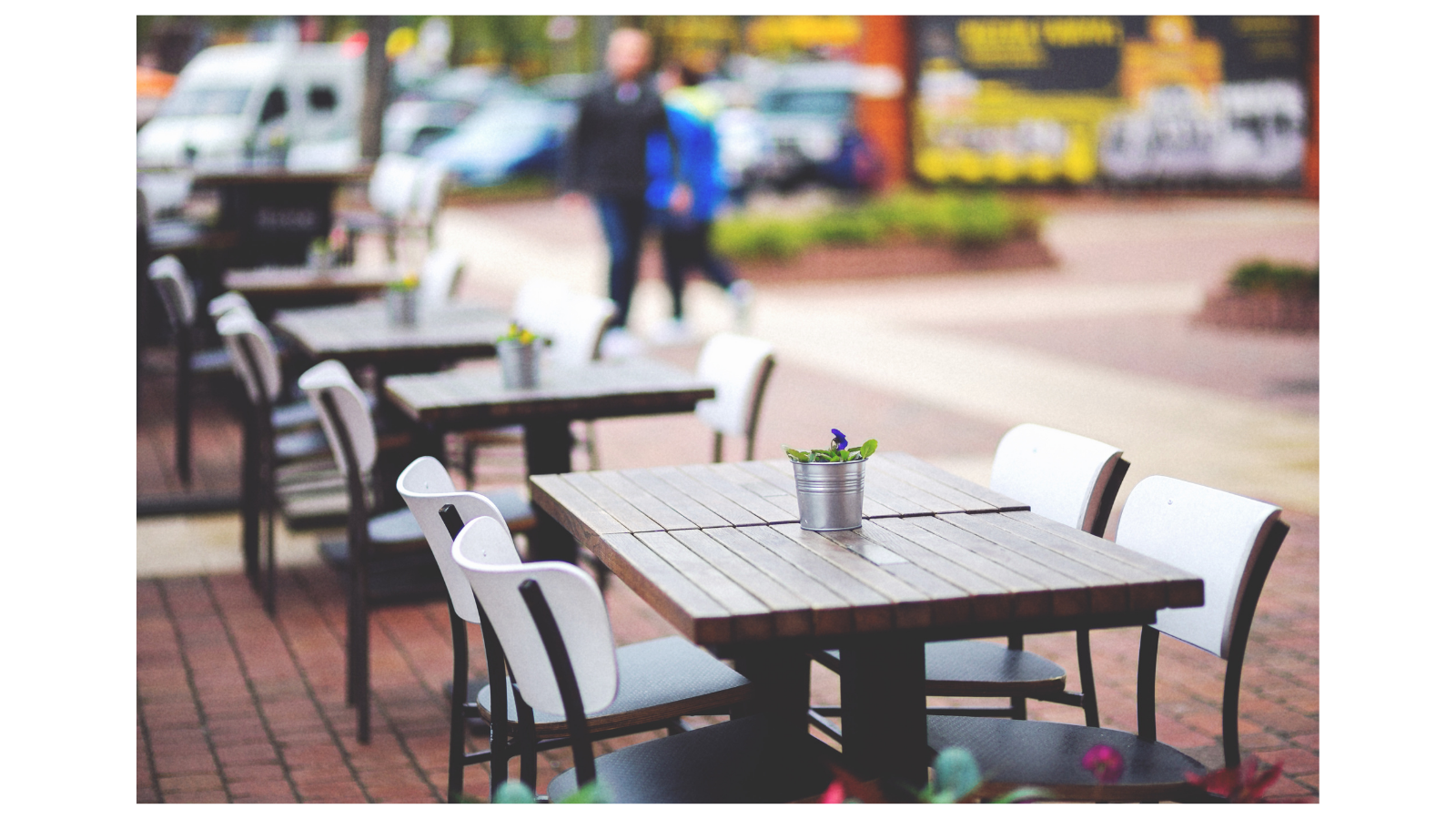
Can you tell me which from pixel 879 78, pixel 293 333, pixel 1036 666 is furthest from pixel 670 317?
pixel 879 78

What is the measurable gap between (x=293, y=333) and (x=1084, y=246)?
1279cm

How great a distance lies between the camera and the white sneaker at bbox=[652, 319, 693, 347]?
36.0 feet

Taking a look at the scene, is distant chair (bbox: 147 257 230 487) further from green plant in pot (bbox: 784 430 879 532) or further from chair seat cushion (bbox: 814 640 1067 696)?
green plant in pot (bbox: 784 430 879 532)

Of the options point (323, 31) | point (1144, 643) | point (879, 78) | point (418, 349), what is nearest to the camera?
point (1144, 643)

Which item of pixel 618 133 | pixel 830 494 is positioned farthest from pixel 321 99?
pixel 830 494

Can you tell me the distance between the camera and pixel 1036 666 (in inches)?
135

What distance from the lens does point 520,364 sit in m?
4.66

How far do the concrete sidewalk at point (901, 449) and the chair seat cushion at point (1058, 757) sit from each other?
94cm

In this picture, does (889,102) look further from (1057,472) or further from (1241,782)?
(1241,782)

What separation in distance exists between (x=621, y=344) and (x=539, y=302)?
3.89 metres

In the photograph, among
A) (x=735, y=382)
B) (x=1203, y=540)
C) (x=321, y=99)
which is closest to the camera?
(x=1203, y=540)

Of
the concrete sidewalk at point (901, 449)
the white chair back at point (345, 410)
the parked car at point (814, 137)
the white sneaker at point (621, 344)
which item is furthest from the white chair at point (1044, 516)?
the parked car at point (814, 137)
